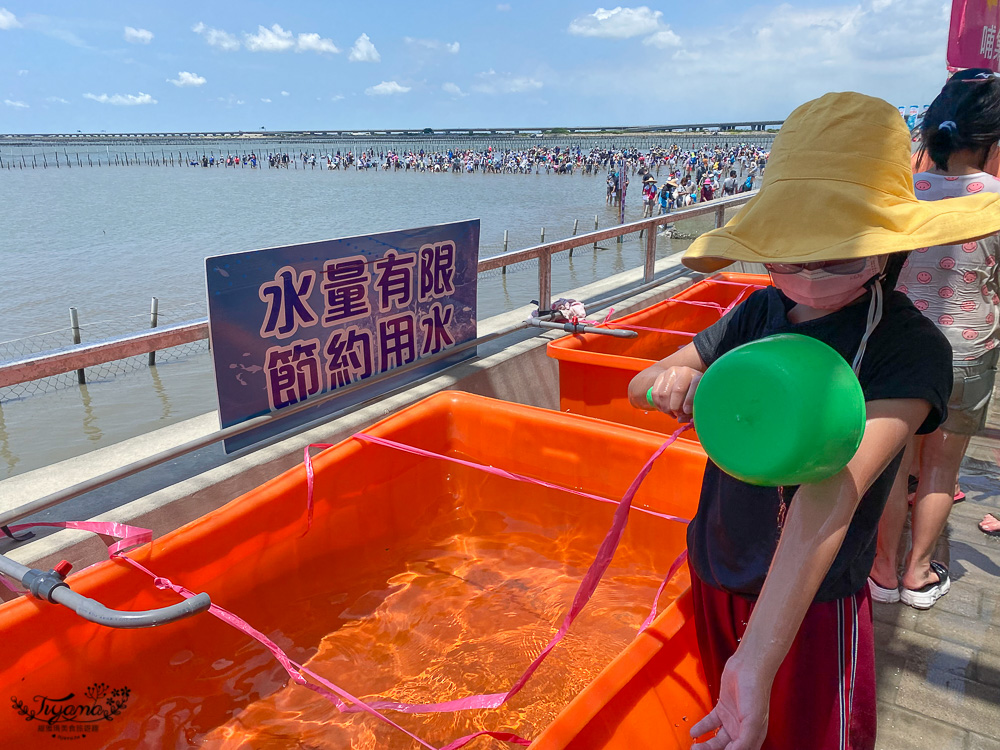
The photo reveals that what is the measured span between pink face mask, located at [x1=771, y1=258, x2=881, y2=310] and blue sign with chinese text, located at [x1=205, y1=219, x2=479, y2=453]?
1.99 metres

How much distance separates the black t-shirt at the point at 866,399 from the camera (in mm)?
946

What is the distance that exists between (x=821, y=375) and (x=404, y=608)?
1998mm

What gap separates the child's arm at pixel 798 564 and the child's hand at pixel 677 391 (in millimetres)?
304

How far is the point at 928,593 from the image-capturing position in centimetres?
223

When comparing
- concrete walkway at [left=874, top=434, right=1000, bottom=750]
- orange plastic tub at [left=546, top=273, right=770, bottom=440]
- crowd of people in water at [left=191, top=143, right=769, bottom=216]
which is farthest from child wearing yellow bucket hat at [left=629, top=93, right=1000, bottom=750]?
crowd of people in water at [left=191, top=143, right=769, bottom=216]

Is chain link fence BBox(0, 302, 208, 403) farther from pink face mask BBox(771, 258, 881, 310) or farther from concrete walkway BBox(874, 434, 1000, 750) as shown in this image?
pink face mask BBox(771, 258, 881, 310)

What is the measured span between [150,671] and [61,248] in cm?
2024

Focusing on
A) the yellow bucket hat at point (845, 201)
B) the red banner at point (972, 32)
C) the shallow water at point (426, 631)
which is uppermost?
the red banner at point (972, 32)

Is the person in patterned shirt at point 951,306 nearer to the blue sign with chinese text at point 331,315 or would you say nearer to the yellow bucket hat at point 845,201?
the yellow bucket hat at point 845,201

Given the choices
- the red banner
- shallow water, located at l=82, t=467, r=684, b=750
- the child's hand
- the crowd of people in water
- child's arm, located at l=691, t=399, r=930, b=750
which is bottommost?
shallow water, located at l=82, t=467, r=684, b=750

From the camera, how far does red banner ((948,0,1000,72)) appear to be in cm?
503

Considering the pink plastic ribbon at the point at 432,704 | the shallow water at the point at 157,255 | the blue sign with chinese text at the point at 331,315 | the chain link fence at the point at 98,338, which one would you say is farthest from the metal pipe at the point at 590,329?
the chain link fence at the point at 98,338

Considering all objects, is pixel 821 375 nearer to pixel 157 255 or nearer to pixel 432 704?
pixel 432 704

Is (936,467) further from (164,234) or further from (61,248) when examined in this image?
(164,234)
